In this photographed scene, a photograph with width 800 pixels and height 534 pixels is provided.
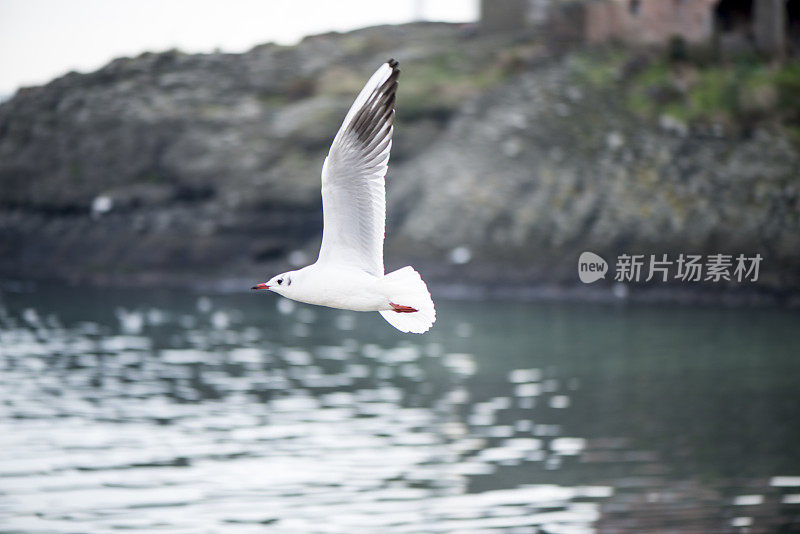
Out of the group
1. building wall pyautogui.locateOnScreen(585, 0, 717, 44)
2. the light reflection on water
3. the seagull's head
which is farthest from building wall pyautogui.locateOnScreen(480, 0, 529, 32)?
the seagull's head

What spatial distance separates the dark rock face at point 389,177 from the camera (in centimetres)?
5228

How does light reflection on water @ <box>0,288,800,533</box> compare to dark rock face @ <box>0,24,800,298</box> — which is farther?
dark rock face @ <box>0,24,800,298</box>

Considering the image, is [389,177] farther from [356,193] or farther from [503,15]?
[356,193]

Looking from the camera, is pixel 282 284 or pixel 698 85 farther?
pixel 698 85

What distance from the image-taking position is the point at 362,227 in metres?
9.91

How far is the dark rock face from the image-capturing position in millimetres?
52281

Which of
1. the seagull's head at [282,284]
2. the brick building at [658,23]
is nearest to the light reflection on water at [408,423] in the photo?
the seagull's head at [282,284]

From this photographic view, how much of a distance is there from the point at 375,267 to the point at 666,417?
2300 centimetres

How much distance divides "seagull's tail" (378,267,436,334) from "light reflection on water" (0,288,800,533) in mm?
10781

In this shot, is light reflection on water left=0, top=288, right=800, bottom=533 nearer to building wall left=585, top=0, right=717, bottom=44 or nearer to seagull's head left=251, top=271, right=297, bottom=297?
seagull's head left=251, top=271, right=297, bottom=297

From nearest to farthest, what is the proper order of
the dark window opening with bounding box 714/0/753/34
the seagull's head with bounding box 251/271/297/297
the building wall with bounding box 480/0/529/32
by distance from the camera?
the seagull's head with bounding box 251/271/297/297
the dark window opening with bounding box 714/0/753/34
the building wall with bounding box 480/0/529/32

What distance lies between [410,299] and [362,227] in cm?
80

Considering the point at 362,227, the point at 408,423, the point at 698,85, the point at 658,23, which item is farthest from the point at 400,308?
the point at 658,23

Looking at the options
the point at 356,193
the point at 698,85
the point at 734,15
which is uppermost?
the point at 734,15
